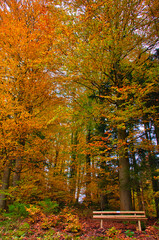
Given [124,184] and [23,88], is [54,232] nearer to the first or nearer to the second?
[124,184]

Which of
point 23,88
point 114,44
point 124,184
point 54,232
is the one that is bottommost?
point 54,232

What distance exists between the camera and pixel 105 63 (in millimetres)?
6438

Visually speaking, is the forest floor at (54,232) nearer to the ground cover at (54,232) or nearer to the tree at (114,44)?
the ground cover at (54,232)

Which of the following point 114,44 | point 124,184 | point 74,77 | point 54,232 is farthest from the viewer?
point 74,77

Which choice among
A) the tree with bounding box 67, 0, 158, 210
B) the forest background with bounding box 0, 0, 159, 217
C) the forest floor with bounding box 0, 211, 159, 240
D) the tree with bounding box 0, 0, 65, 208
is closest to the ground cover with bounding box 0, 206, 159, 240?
the forest floor with bounding box 0, 211, 159, 240

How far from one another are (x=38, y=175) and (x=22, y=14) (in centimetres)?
831

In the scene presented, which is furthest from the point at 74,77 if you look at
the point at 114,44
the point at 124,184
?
the point at 124,184

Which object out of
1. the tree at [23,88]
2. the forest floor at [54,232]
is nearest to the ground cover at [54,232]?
the forest floor at [54,232]

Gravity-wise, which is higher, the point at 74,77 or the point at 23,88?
the point at 74,77

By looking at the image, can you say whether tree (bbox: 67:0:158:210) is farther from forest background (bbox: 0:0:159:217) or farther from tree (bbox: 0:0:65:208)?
tree (bbox: 0:0:65:208)

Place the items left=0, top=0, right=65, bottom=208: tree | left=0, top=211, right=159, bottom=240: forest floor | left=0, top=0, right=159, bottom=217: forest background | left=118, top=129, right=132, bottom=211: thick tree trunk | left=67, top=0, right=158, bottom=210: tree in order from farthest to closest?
left=118, top=129, right=132, bottom=211: thick tree trunk < left=67, top=0, right=158, bottom=210: tree < left=0, top=0, right=159, bottom=217: forest background < left=0, top=0, right=65, bottom=208: tree < left=0, top=211, right=159, bottom=240: forest floor

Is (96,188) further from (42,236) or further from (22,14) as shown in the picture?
(22,14)

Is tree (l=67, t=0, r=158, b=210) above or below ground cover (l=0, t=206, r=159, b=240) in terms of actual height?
above

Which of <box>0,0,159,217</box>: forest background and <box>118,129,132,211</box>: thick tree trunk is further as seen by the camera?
<box>118,129,132,211</box>: thick tree trunk
